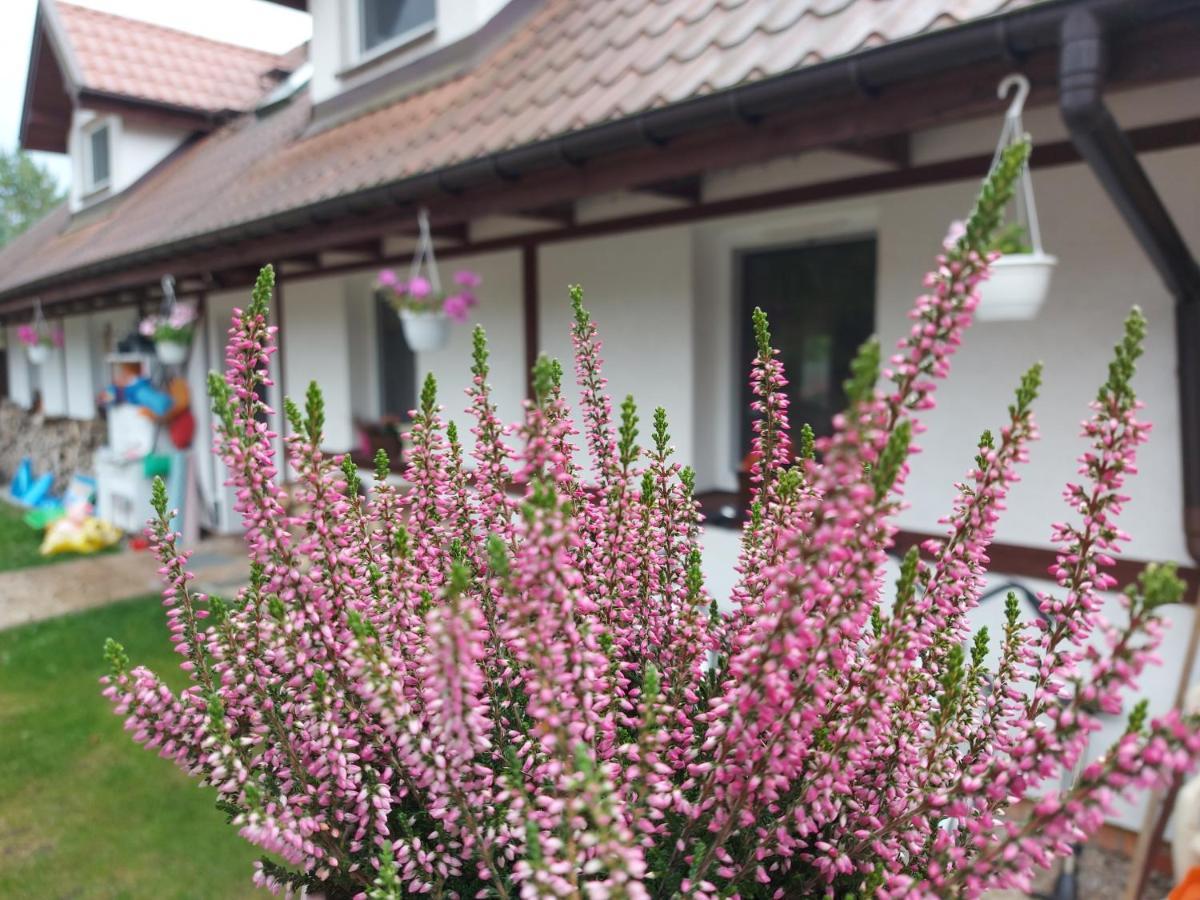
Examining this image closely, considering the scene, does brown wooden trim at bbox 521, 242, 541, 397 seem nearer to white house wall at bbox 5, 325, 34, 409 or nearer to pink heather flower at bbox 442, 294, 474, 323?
pink heather flower at bbox 442, 294, 474, 323

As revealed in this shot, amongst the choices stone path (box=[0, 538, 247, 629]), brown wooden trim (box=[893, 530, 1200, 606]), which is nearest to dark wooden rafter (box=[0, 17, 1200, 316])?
brown wooden trim (box=[893, 530, 1200, 606])

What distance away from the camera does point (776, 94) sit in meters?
2.83

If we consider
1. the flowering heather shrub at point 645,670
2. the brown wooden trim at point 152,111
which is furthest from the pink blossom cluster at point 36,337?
the flowering heather shrub at point 645,670

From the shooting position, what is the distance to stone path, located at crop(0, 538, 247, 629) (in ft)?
23.0

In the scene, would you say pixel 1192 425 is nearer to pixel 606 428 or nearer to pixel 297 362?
pixel 606 428

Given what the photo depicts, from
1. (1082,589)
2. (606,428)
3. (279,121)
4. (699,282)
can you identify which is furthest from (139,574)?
(1082,589)

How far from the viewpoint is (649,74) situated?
12.2 feet

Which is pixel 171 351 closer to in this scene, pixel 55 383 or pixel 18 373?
pixel 55 383

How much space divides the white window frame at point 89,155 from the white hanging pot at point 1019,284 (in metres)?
11.7

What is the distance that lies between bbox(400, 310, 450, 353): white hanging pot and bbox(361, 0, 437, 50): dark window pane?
117 inches

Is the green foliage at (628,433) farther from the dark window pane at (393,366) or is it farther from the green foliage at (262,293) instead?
the dark window pane at (393,366)

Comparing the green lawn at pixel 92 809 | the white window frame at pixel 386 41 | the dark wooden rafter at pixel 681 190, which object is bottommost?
the green lawn at pixel 92 809

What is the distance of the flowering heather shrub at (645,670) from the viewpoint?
0.72 meters

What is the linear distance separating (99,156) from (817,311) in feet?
38.2
